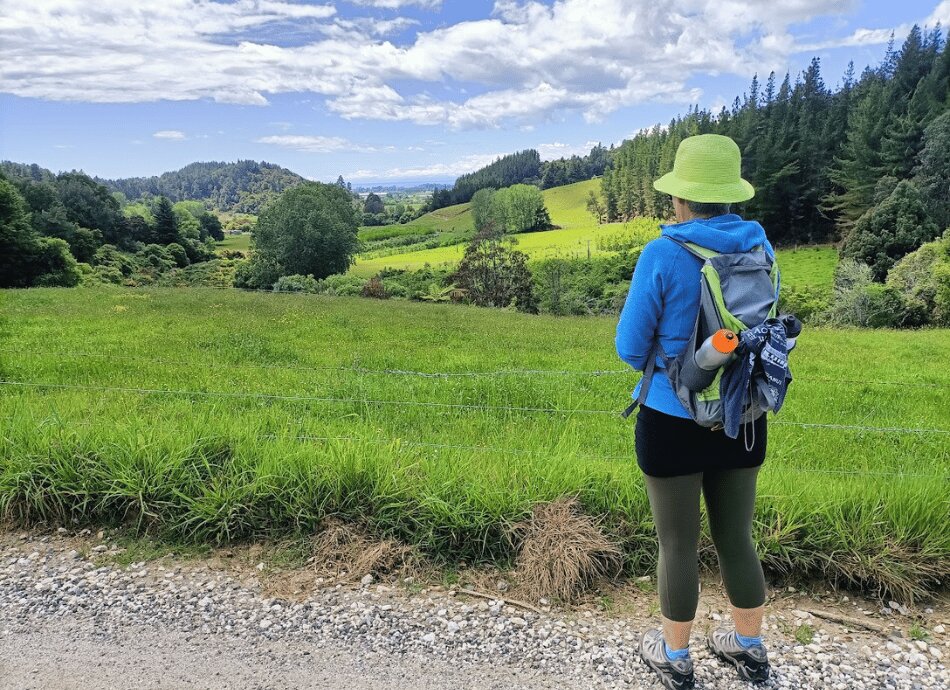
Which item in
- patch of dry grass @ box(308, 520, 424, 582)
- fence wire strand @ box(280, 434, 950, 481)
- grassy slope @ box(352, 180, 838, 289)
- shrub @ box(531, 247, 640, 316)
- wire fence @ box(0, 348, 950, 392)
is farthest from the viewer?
grassy slope @ box(352, 180, 838, 289)

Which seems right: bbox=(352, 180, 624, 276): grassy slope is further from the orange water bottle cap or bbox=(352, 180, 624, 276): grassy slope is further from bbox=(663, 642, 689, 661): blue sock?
the orange water bottle cap

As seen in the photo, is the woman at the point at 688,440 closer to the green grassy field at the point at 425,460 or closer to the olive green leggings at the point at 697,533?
the olive green leggings at the point at 697,533

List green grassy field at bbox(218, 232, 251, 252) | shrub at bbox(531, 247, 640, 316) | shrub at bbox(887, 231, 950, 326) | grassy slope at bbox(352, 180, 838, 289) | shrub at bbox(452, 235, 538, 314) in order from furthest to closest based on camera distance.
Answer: green grassy field at bbox(218, 232, 251, 252) < grassy slope at bbox(352, 180, 838, 289) < shrub at bbox(452, 235, 538, 314) < shrub at bbox(531, 247, 640, 316) < shrub at bbox(887, 231, 950, 326)

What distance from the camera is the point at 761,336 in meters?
2.20

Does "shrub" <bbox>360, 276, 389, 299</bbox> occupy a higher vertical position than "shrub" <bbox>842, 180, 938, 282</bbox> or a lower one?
lower

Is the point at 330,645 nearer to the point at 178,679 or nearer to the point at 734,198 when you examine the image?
the point at 178,679

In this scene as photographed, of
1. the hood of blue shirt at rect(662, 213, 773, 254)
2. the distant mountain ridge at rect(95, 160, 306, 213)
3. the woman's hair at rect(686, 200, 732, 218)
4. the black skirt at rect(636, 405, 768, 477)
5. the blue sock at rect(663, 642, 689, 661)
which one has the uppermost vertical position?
the distant mountain ridge at rect(95, 160, 306, 213)

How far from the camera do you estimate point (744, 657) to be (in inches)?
104

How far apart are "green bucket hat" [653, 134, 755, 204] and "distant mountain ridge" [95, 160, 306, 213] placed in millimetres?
149120

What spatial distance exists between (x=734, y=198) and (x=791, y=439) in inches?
167

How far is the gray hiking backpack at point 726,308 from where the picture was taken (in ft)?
7.30

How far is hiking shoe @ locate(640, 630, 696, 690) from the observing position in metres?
2.58

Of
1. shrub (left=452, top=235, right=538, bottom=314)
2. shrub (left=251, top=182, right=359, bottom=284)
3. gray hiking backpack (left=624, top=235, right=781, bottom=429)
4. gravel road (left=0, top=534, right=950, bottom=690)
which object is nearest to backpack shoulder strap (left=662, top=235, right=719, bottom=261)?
gray hiking backpack (left=624, top=235, right=781, bottom=429)

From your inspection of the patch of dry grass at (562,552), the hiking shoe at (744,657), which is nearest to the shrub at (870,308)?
the patch of dry grass at (562,552)
